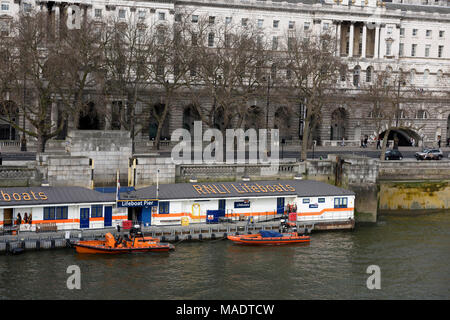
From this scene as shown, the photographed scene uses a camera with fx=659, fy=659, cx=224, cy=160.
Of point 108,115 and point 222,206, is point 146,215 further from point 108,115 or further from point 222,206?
Result: point 108,115

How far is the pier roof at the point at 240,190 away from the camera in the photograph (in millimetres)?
52500

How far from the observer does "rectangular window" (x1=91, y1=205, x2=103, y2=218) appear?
5033 cm

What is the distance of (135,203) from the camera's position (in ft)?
166

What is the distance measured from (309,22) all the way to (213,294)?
73.0 m

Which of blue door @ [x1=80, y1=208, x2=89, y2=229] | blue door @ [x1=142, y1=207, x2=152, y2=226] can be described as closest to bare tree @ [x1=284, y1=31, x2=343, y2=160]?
blue door @ [x1=142, y1=207, x2=152, y2=226]

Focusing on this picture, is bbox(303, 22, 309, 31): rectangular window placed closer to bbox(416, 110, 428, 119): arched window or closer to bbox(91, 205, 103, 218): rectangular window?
bbox(416, 110, 428, 119): arched window

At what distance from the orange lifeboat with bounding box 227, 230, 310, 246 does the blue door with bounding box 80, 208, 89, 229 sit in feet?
35.6

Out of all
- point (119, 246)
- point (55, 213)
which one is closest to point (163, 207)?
point (119, 246)

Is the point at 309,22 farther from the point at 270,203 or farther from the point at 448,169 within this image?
the point at 270,203

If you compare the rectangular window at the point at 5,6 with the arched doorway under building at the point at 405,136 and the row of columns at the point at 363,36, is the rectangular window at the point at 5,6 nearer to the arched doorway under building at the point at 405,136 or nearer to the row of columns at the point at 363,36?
the row of columns at the point at 363,36

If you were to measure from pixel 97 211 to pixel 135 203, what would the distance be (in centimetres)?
295

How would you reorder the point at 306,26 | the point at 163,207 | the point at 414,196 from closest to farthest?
1. the point at 163,207
2. the point at 414,196
3. the point at 306,26

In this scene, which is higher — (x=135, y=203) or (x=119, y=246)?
(x=135, y=203)

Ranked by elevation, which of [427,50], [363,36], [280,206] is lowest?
[280,206]
